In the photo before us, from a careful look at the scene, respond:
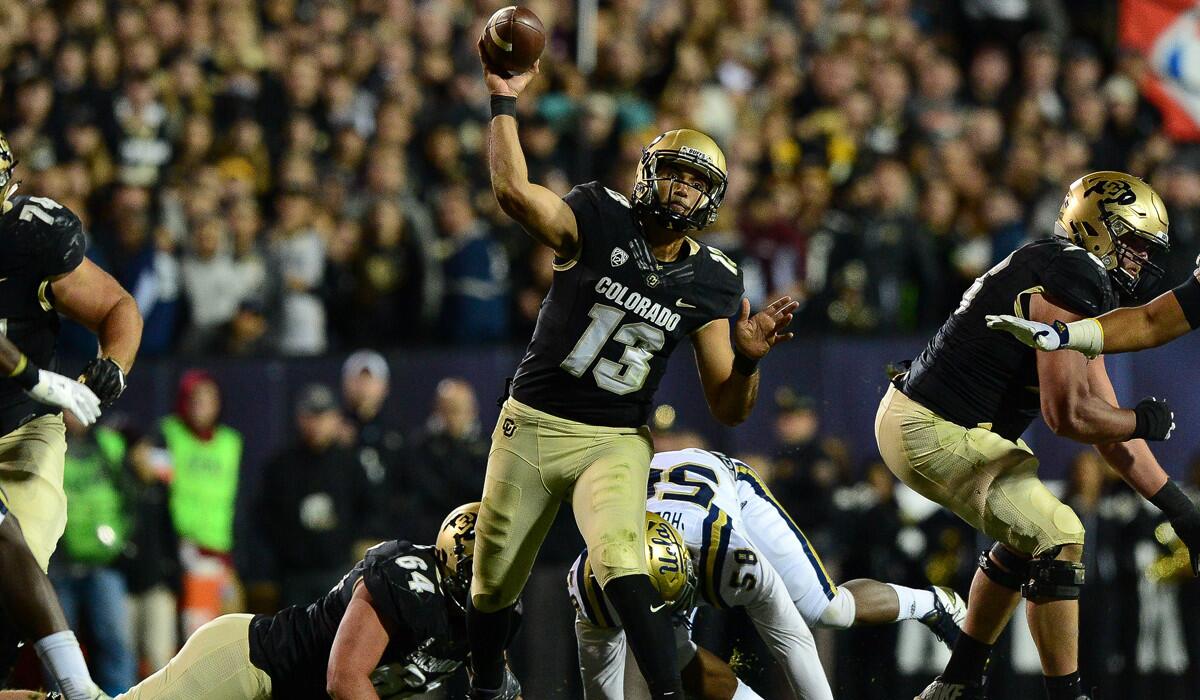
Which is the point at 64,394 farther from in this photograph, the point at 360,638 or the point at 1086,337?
the point at 1086,337

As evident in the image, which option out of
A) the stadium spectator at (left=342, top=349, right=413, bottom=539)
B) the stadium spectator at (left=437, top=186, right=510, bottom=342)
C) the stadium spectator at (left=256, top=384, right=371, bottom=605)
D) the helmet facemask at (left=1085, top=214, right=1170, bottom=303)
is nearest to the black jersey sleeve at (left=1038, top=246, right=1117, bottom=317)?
the helmet facemask at (left=1085, top=214, right=1170, bottom=303)

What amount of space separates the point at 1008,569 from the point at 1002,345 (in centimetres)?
86

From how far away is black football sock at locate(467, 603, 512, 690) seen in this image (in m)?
6.18

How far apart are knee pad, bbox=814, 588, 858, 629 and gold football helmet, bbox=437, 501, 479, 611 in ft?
4.67

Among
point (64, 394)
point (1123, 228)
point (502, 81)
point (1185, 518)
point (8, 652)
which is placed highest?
point (502, 81)

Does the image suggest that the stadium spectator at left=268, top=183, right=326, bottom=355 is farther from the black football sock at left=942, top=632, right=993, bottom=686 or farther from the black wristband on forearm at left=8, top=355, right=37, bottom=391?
the black football sock at left=942, top=632, right=993, bottom=686

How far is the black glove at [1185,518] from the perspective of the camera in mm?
6402

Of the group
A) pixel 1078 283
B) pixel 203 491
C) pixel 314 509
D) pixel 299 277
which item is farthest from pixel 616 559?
pixel 299 277

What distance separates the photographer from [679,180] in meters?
5.99

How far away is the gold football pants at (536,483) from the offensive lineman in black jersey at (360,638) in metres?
0.22

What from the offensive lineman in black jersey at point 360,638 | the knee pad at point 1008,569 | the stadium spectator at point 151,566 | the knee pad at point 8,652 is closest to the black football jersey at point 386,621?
the offensive lineman in black jersey at point 360,638

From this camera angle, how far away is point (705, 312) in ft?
19.9

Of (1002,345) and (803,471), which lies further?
(803,471)

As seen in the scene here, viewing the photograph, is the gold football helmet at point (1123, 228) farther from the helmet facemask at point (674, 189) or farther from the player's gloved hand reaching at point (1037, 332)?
the helmet facemask at point (674, 189)
